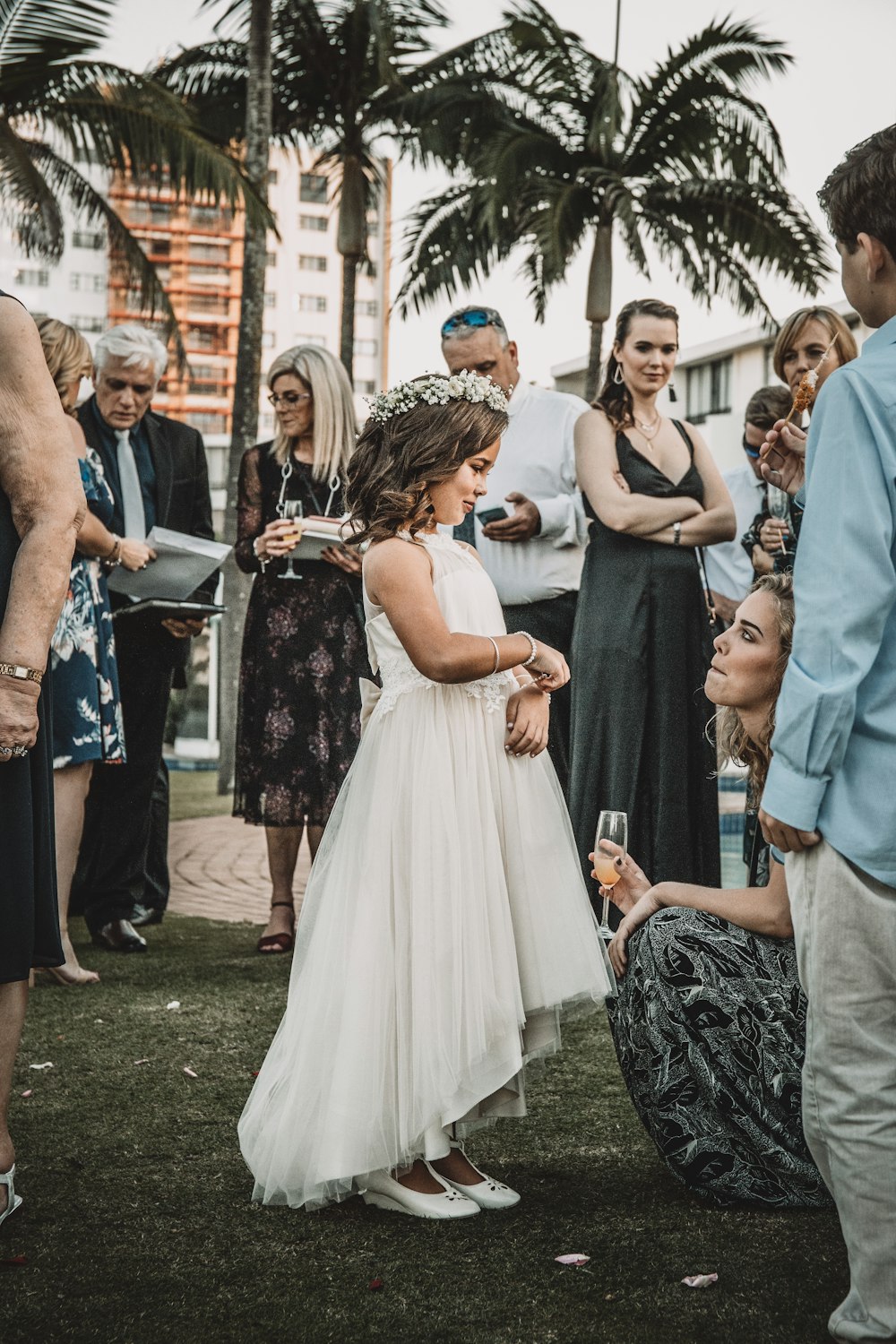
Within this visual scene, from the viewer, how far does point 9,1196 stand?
119 inches

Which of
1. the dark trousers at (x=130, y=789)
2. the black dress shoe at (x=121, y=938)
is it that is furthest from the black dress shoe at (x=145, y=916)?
the black dress shoe at (x=121, y=938)

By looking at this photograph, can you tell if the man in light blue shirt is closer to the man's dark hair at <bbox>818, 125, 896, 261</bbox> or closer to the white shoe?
the man's dark hair at <bbox>818, 125, 896, 261</bbox>

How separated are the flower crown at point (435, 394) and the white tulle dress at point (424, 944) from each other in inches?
13.5

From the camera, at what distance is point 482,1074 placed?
121 inches

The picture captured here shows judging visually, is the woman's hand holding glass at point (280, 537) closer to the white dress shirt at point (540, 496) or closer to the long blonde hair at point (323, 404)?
the long blonde hair at point (323, 404)

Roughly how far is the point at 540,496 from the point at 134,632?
6.39 feet

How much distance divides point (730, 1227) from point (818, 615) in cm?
149

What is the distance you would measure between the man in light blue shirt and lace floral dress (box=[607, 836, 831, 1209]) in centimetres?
69

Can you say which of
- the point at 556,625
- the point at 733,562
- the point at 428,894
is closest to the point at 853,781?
the point at 428,894

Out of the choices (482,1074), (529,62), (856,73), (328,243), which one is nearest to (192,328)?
(328,243)

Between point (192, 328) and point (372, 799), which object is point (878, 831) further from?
point (192, 328)

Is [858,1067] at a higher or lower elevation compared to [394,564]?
lower

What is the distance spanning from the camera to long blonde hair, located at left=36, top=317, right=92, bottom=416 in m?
5.17

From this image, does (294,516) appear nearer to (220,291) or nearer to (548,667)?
(548,667)
